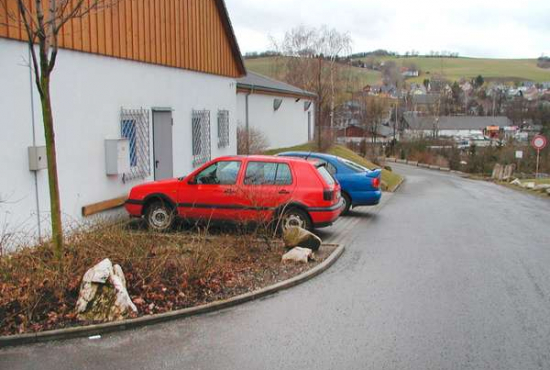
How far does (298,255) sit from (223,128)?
10.5 metres

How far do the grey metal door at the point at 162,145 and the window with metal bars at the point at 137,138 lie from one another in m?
0.47

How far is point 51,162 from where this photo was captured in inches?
277

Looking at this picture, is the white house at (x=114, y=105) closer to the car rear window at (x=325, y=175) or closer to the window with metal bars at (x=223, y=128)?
the window with metal bars at (x=223, y=128)

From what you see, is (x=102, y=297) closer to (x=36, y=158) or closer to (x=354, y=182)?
(x=36, y=158)

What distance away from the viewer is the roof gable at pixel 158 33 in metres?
10.4

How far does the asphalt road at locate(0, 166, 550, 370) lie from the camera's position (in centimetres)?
557

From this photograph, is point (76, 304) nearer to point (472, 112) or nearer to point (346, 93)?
point (346, 93)

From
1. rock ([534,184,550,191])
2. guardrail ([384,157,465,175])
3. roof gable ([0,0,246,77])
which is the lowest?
guardrail ([384,157,465,175])

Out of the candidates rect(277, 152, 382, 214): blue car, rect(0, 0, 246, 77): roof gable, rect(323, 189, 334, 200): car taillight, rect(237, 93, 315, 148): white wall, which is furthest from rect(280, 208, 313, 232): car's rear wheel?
rect(237, 93, 315, 148): white wall

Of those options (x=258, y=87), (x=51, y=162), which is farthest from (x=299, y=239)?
(x=258, y=87)

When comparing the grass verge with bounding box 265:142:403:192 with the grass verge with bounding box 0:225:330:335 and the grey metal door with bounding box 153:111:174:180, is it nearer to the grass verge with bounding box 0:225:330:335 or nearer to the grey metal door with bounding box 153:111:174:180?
the grey metal door with bounding box 153:111:174:180

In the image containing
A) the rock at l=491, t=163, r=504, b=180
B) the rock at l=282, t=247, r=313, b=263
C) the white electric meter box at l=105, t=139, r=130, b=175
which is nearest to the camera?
the rock at l=282, t=247, r=313, b=263

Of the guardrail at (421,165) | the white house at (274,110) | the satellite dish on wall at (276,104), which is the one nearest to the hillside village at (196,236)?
the white house at (274,110)

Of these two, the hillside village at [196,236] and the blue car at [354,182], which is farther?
the blue car at [354,182]
